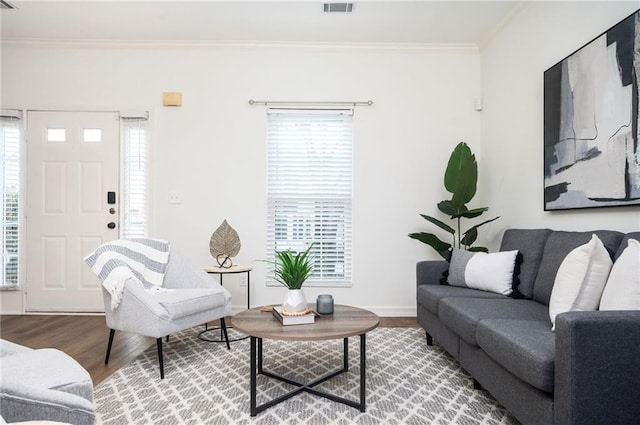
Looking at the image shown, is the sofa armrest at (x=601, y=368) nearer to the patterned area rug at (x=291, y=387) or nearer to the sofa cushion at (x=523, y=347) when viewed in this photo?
the sofa cushion at (x=523, y=347)

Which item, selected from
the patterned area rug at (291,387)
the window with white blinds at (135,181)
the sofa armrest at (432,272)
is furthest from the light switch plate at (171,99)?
the sofa armrest at (432,272)

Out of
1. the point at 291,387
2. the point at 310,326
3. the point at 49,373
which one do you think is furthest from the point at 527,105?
the point at 49,373

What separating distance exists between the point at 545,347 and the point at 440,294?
1.12 meters

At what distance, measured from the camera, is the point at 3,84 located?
396cm

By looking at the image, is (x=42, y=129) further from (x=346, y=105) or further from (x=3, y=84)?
(x=346, y=105)

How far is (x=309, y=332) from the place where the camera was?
1.93 meters

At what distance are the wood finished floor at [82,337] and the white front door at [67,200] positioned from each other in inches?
10.6

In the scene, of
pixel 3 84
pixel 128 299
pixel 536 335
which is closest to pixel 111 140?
pixel 3 84

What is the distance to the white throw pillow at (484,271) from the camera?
2631 mm

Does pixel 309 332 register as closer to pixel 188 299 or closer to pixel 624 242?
pixel 188 299

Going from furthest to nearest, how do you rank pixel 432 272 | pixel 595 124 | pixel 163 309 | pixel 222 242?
pixel 222 242 < pixel 432 272 < pixel 163 309 < pixel 595 124

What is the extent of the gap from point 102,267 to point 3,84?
111 inches

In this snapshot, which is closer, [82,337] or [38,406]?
[38,406]

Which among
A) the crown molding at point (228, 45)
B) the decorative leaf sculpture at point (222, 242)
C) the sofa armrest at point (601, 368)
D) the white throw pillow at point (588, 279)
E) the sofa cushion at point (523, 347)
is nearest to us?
the sofa armrest at point (601, 368)
